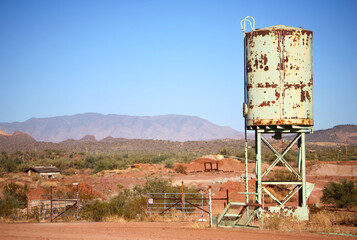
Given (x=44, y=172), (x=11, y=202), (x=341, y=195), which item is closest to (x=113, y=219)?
(x=11, y=202)

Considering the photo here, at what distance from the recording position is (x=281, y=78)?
17.5m

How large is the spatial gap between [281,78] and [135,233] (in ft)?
25.3

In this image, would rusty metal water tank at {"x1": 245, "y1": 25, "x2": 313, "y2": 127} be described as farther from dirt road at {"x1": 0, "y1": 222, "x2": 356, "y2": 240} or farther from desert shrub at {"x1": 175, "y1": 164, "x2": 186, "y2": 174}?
desert shrub at {"x1": 175, "y1": 164, "x2": 186, "y2": 174}

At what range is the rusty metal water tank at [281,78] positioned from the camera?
17531mm

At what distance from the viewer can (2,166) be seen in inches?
2254

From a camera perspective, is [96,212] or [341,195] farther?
[341,195]

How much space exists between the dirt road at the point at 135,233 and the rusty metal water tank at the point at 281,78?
426 centimetres

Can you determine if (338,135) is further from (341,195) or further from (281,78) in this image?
(281,78)

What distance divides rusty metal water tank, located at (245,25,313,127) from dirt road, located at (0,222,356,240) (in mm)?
4258

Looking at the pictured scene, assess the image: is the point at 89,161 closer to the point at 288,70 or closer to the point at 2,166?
the point at 2,166

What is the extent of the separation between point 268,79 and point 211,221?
18.6 feet

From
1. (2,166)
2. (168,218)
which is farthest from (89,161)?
(168,218)

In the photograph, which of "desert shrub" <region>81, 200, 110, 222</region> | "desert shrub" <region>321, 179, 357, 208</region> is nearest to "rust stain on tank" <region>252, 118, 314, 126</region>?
"desert shrub" <region>81, 200, 110, 222</region>

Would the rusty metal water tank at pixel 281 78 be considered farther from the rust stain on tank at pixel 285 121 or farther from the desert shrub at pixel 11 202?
the desert shrub at pixel 11 202
